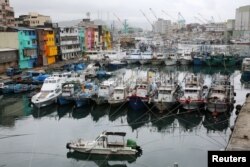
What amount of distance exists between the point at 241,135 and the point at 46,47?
42234 mm

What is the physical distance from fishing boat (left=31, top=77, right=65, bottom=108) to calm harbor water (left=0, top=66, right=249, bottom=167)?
2.35ft

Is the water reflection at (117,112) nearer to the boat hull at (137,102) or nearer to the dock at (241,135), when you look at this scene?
the boat hull at (137,102)

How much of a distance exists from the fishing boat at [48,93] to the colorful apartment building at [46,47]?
63.0ft

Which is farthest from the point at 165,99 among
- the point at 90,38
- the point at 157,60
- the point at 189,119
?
the point at 90,38

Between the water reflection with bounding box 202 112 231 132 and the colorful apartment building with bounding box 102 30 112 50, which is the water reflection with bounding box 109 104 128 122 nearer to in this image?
the water reflection with bounding box 202 112 231 132

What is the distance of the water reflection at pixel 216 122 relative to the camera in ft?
82.4

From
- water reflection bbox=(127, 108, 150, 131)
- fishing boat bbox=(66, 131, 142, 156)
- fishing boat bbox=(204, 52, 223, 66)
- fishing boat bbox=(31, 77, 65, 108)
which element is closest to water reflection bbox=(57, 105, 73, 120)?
fishing boat bbox=(31, 77, 65, 108)

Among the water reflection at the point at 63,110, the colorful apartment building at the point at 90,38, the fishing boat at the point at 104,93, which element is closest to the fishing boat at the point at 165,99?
the fishing boat at the point at 104,93

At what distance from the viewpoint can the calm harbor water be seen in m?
19.6

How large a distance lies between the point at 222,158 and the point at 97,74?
3936 centimetres

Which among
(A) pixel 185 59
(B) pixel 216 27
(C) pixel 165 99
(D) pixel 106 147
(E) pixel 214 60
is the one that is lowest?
(D) pixel 106 147

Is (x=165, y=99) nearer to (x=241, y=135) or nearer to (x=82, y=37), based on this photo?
(x=241, y=135)

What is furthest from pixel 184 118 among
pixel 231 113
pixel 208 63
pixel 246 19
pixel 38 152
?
pixel 246 19

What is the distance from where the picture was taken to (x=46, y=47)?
5500cm
